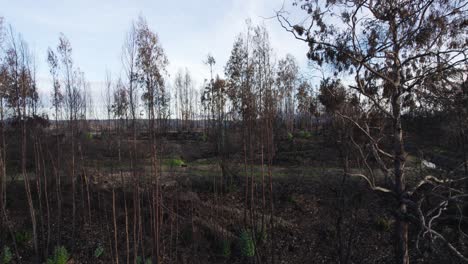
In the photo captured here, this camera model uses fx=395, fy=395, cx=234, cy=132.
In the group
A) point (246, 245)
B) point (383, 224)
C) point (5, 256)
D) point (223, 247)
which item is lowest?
point (223, 247)

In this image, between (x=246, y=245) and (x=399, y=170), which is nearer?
(x=399, y=170)

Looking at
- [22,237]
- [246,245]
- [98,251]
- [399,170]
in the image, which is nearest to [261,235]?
[246,245]

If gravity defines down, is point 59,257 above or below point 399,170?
below

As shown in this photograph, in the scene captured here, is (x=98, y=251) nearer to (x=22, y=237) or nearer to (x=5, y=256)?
(x=5, y=256)

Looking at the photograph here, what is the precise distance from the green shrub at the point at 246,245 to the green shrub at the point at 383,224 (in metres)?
5.15

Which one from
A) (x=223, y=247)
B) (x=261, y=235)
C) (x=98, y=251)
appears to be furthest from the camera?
(x=223, y=247)

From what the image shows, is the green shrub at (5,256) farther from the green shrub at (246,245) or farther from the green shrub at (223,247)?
the green shrub at (246,245)

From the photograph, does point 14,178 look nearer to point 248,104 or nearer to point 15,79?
point 15,79

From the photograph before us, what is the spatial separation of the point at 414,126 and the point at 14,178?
50.1ft

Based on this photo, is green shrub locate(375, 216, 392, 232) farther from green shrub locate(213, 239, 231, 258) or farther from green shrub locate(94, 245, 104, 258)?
green shrub locate(94, 245, 104, 258)

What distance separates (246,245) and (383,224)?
5.44m

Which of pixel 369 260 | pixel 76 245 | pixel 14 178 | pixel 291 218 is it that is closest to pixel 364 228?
pixel 369 260

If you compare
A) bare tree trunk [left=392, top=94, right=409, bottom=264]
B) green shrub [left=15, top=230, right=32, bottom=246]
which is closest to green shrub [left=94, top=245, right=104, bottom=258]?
→ green shrub [left=15, top=230, right=32, bottom=246]

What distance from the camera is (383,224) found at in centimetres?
1472
